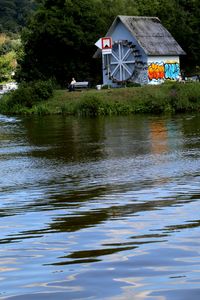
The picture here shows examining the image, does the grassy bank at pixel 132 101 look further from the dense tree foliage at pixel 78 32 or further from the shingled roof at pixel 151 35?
the dense tree foliage at pixel 78 32

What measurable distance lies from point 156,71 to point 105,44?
227 inches

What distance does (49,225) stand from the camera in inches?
406

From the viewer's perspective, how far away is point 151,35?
64750 millimetres

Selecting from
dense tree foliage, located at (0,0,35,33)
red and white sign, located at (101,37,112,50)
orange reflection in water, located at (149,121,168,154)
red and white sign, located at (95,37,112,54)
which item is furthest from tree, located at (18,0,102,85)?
dense tree foliage, located at (0,0,35,33)

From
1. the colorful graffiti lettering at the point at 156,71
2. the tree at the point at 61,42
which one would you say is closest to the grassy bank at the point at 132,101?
the colorful graffiti lettering at the point at 156,71

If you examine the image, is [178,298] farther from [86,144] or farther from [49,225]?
[86,144]

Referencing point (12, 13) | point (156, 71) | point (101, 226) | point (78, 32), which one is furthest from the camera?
point (12, 13)

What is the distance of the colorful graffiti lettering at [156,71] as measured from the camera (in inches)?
2534

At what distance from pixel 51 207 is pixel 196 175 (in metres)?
5.16

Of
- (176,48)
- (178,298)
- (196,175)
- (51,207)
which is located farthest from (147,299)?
(176,48)

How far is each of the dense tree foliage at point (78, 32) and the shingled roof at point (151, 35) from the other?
3.63 m

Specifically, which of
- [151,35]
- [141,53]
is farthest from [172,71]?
[151,35]

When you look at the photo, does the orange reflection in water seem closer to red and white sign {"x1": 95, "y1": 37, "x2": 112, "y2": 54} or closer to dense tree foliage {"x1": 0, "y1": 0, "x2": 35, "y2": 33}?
red and white sign {"x1": 95, "y1": 37, "x2": 112, "y2": 54}

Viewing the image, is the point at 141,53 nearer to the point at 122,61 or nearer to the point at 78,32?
the point at 122,61
